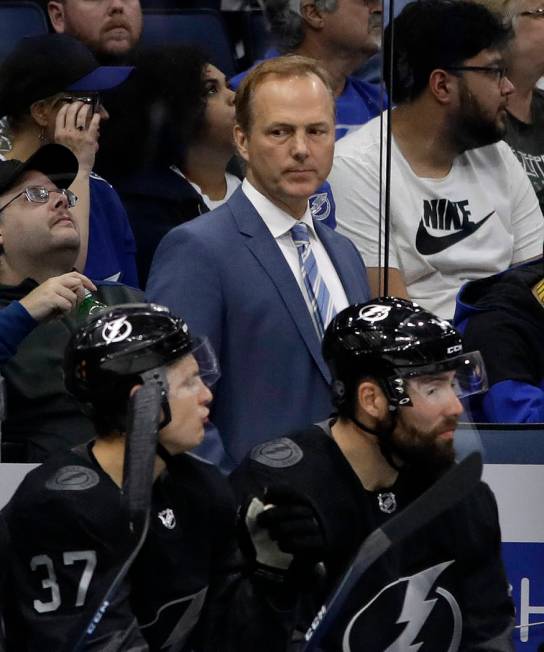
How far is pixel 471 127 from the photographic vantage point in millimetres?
3930

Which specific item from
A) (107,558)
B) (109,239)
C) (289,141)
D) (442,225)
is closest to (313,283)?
(289,141)

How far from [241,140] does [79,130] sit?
0.44 metres

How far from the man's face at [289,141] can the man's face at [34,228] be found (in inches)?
16.9

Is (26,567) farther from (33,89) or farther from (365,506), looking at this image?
(33,89)

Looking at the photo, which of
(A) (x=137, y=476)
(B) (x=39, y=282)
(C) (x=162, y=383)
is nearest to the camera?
(A) (x=137, y=476)

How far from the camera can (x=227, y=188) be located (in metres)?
3.97

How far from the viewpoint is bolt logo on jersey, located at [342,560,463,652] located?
3.01 m

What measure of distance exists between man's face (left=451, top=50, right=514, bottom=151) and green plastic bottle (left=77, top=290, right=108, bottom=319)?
937 millimetres

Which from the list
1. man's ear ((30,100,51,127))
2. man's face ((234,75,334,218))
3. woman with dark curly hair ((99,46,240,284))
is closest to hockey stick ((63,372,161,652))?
man's face ((234,75,334,218))

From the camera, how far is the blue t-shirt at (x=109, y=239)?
384 cm

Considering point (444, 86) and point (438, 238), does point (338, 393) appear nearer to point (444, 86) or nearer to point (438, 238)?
point (438, 238)

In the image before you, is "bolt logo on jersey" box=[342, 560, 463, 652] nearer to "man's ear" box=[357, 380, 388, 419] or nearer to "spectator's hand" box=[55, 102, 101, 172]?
"man's ear" box=[357, 380, 388, 419]

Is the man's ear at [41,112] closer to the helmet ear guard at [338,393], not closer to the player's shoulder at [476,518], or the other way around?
the helmet ear guard at [338,393]

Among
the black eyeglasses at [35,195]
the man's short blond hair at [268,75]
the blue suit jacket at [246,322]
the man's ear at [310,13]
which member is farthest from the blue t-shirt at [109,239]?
the man's ear at [310,13]
